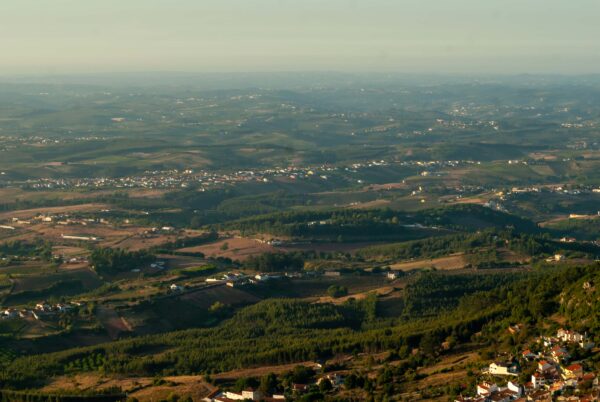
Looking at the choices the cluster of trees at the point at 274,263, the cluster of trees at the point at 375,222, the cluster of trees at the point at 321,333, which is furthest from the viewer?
the cluster of trees at the point at 375,222

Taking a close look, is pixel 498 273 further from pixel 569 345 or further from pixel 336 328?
pixel 569 345

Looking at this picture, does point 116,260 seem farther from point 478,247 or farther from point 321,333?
point 478,247

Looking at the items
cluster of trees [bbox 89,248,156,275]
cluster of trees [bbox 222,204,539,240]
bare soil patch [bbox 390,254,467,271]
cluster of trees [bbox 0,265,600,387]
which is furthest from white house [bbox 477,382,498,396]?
cluster of trees [bbox 222,204,539,240]

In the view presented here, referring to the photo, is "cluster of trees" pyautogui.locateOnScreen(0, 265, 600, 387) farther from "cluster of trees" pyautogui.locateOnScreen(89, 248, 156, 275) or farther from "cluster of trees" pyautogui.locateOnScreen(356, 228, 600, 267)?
"cluster of trees" pyautogui.locateOnScreen(356, 228, 600, 267)

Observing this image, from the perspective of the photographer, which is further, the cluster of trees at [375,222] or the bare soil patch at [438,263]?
the cluster of trees at [375,222]

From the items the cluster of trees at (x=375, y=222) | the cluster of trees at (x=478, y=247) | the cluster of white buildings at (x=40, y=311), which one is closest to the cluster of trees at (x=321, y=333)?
the cluster of white buildings at (x=40, y=311)

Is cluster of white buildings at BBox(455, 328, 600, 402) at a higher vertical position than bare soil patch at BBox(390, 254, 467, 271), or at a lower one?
higher

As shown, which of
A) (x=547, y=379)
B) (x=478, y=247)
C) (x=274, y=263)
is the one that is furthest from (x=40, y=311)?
(x=478, y=247)

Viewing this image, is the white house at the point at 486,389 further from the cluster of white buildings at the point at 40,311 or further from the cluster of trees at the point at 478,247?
the cluster of trees at the point at 478,247

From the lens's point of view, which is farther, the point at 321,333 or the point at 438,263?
the point at 438,263
